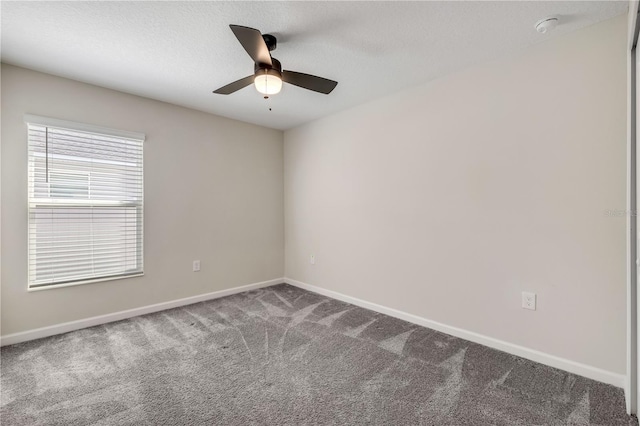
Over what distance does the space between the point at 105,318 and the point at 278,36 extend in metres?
2.98

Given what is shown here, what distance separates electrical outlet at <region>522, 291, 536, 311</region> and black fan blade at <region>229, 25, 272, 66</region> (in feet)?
7.90

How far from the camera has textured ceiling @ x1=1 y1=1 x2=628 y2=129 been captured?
1736 mm

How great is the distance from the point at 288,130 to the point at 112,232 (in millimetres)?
2517

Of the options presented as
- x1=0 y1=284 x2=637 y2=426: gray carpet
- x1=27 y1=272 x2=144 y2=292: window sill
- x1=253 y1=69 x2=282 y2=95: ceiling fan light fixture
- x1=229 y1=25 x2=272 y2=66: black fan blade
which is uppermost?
x1=229 y1=25 x2=272 y2=66: black fan blade

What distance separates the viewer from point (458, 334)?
8.20ft

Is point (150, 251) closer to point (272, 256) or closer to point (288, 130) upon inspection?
point (272, 256)

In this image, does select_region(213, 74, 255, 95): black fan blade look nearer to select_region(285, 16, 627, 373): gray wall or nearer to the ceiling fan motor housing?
the ceiling fan motor housing

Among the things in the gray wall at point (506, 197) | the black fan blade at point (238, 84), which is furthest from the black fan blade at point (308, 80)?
the gray wall at point (506, 197)

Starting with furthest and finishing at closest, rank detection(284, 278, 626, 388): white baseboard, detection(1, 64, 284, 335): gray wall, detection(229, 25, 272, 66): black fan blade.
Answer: detection(1, 64, 284, 335): gray wall
detection(284, 278, 626, 388): white baseboard
detection(229, 25, 272, 66): black fan blade

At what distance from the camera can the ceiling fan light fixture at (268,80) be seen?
1892 millimetres

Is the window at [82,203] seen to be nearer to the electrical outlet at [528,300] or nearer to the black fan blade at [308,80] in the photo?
the black fan blade at [308,80]

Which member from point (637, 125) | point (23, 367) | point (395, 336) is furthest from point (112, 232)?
point (637, 125)

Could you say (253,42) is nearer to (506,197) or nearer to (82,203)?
(506,197)

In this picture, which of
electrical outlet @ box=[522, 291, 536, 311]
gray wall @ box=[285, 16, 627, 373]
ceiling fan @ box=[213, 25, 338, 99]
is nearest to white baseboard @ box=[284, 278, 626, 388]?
gray wall @ box=[285, 16, 627, 373]
